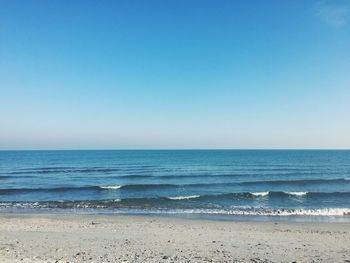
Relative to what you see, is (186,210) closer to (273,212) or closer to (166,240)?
(273,212)

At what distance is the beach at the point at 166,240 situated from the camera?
1074 cm

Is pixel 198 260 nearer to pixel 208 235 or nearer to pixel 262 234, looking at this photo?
pixel 208 235

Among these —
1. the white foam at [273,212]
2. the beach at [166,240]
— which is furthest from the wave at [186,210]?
the beach at [166,240]

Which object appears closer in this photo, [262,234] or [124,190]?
[262,234]

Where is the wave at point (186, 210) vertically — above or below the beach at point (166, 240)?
below

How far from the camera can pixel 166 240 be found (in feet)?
43.7

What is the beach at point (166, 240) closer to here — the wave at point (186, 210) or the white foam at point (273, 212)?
the white foam at point (273, 212)

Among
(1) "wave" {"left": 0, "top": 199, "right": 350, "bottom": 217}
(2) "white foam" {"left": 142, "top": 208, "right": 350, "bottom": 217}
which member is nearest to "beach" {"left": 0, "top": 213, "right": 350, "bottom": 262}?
(2) "white foam" {"left": 142, "top": 208, "right": 350, "bottom": 217}

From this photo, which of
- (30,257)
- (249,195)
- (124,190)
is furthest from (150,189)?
(30,257)

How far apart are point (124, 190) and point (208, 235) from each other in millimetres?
20092

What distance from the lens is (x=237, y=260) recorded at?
408 inches

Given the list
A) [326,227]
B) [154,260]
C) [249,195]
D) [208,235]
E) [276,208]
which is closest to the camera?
[154,260]

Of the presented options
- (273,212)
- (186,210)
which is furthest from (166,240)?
(273,212)

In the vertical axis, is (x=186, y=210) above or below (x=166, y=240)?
below
